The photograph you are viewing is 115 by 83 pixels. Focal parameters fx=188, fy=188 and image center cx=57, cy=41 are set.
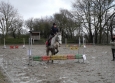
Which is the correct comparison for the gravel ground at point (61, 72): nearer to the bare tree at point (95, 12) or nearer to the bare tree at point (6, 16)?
the bare tree at point (95, 12)

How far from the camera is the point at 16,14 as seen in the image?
5466 cm

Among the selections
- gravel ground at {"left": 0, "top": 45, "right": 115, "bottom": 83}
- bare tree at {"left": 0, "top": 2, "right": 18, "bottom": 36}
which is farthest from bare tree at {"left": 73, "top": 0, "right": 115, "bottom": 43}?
gravel ground at {"left": 0, "top": 45, "right": 115, "bottom": 83}

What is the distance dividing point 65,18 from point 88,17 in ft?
32.8

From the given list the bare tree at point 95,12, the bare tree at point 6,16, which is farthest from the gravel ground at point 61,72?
the bare tree at point 6,16

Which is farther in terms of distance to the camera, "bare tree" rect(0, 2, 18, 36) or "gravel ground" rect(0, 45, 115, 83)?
"bare tree" rect(0, 2, 18, 36)

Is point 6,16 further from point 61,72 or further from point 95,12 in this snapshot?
point 61,72

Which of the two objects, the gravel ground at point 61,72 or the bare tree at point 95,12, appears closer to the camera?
the gravel ground at point 61,72

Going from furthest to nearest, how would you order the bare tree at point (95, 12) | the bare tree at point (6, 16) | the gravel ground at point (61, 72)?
1. the bare tree at point (6, 16)
2. the bare tree at point (95, 12)
3. the gravel ground at point (61, 72)

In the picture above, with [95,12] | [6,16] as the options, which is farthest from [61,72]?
[6,16]

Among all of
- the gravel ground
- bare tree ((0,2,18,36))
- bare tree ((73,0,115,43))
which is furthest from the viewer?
bare tree ((0,2,18,36))

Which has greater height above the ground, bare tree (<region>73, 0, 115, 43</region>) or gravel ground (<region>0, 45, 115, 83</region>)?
bare tree (<region>73, 0, 115, 43</region>)

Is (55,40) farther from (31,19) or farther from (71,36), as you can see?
(31,19)

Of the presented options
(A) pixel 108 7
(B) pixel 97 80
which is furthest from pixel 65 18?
(B) pixel 97 80

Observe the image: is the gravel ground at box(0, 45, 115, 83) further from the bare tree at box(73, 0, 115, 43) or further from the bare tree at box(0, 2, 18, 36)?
the bare tree at box(0, 2, 18, 36)
